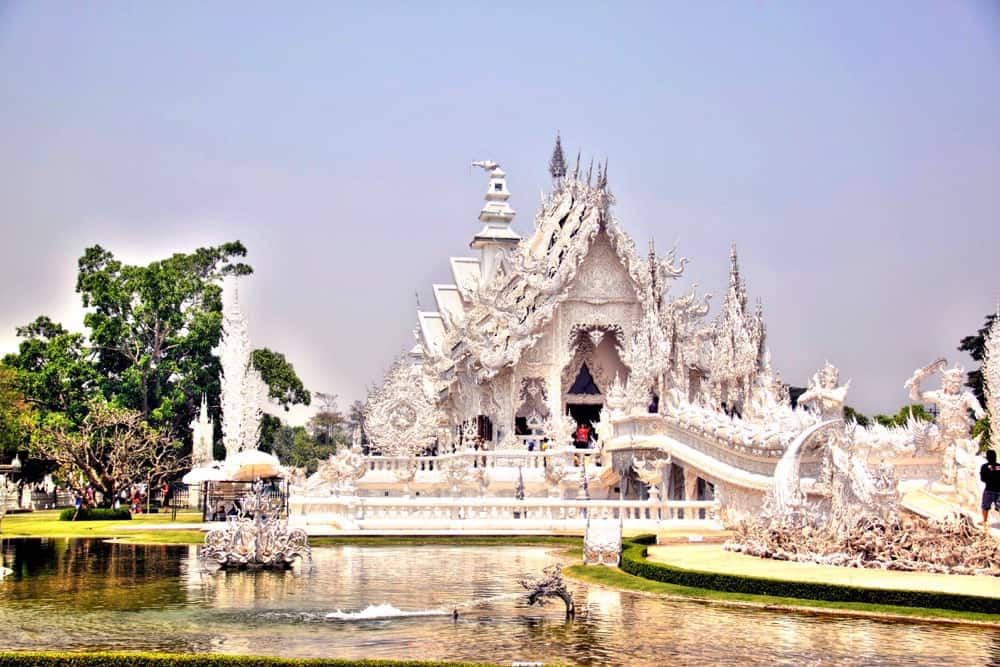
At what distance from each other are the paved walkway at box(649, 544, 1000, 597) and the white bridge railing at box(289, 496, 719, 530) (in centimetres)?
519

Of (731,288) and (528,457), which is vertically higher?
(731,288)

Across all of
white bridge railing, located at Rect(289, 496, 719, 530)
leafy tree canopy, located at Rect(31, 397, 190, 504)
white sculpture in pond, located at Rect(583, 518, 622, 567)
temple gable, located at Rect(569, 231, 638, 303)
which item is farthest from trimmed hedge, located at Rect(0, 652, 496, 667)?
temple gable, located at Rect(569, 231, 638, 303)

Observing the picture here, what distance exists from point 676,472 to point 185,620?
17.3 m

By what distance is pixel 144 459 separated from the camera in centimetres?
3819

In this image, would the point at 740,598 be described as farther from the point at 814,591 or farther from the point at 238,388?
the point at 238,388

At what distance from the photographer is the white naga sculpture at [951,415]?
18.9 metres

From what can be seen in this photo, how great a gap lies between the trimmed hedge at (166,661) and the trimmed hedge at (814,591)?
5.06m

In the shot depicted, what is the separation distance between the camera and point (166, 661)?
340 inches

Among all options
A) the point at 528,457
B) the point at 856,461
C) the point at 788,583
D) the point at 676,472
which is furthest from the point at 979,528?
the point at 528,457

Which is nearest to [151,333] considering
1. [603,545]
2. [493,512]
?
[493,512]

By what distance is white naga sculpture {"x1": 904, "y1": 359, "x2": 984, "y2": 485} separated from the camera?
1891 centimetres

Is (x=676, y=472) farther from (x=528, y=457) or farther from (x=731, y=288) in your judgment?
(x=731, y=288)

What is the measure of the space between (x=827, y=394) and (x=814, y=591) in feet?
25.3

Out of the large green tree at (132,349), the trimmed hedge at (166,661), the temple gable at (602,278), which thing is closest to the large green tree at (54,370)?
the large green tree at (132,349)
